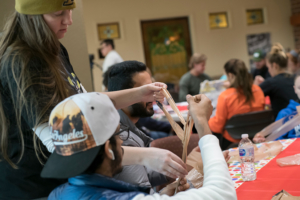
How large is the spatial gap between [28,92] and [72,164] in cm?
30

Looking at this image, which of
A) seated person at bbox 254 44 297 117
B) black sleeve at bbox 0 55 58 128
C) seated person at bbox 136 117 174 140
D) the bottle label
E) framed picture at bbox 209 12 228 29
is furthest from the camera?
framed picture at bbox 209 12 228 29

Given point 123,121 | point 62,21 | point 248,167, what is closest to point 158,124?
point 123,121

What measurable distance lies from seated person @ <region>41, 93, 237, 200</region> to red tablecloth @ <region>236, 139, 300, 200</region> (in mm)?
415

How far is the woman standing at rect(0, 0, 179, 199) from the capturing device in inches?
37.4

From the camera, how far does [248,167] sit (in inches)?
54.7

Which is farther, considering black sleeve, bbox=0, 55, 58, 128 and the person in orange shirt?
the person in orange shirt

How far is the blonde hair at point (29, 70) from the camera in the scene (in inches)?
37.1

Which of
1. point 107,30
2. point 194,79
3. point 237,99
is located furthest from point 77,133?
point 107,30

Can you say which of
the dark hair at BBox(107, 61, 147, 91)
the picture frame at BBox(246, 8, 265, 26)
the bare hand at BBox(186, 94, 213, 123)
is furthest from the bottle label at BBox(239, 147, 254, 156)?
the picture frame at BBox(246, 8, 265, 26)

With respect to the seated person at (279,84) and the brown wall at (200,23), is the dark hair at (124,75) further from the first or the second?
the brown wall at (200,23)

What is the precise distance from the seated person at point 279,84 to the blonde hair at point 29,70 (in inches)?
105

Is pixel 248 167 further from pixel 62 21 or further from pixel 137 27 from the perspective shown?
pixel 137 27

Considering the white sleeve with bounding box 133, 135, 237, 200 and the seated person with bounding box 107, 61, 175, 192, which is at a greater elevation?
the seated person with bounding box 107, 61, 175, 192

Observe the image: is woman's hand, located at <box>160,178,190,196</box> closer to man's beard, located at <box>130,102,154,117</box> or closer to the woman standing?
the woman standing
